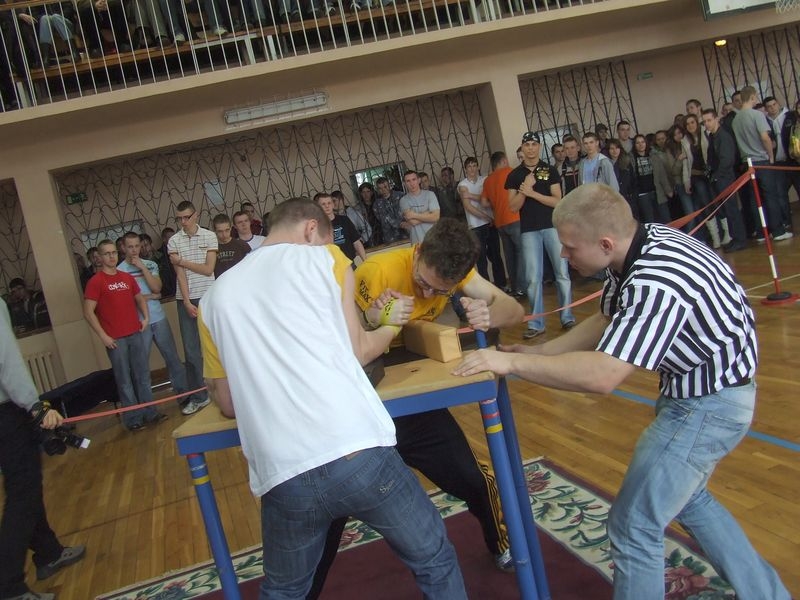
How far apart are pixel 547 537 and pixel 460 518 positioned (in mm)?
482

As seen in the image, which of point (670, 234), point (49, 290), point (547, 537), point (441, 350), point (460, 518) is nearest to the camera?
point (670, 234)

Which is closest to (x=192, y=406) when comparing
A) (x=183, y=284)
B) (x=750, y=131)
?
(x=183, y=284)

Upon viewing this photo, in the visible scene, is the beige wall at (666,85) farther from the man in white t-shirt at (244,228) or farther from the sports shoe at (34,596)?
the sports shoe at (34,596)

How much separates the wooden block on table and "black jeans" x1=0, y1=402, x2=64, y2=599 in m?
1.93

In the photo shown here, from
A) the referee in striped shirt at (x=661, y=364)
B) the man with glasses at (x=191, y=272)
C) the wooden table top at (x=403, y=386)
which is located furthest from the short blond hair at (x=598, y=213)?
the man with glasses at (x=191, y=272)

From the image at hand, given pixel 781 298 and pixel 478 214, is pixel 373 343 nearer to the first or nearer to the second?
pixel 781 298

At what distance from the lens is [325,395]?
1741 millimetres

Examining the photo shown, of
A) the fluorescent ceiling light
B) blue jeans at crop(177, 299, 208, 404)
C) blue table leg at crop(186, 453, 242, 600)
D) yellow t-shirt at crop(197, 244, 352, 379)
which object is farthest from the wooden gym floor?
the fluorescent ceiling light

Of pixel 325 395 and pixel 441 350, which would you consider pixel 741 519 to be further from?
pixel 325 395

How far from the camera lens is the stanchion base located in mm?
5723

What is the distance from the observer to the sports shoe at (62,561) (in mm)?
3656

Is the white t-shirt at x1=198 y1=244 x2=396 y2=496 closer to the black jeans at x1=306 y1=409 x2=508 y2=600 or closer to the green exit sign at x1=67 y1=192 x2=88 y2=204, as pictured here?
the black jeans at x1=306 y1=409 x2=508 y2=600

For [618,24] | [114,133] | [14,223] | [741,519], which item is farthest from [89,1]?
[741,519]

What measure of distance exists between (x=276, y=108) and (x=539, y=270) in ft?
12.8
